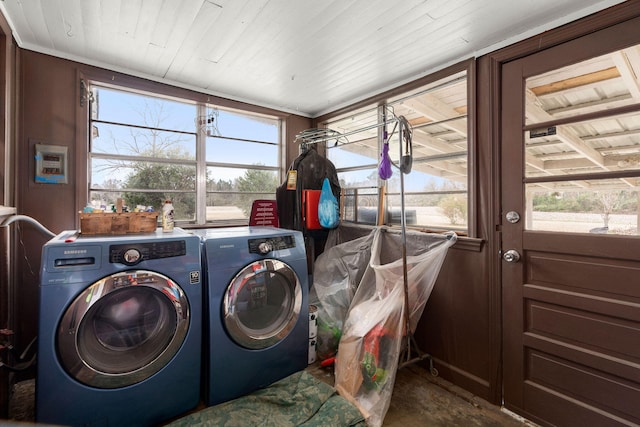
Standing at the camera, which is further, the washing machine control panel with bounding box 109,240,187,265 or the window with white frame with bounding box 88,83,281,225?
the window with white frame with bounding box 88,83,281,225

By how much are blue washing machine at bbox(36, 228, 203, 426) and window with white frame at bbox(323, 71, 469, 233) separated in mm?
1431

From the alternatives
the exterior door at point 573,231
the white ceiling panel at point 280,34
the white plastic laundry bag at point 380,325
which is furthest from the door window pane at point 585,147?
the white plastic laundry bag at point 380,325

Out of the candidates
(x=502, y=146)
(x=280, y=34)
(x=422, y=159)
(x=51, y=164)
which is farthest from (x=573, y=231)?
(x=51, y=164)

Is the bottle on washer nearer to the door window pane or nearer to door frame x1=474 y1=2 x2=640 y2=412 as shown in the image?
door frame x1=474 y1=2 x2=640 y2=412

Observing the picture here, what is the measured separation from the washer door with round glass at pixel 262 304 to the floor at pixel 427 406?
51cm

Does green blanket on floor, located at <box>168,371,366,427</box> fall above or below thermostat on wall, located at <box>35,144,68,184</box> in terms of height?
below

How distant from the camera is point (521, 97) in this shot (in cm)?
166

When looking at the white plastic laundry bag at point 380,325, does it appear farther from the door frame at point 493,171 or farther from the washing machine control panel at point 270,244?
the washing machine control panel at point 270,244

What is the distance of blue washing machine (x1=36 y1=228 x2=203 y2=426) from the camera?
1253 mm

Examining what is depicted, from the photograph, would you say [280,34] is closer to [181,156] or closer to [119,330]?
[181,156]

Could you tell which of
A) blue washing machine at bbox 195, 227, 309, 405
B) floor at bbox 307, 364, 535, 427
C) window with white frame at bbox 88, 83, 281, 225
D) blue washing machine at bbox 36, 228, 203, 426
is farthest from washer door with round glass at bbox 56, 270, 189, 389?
floor at bbox 307, 364, 535, 427

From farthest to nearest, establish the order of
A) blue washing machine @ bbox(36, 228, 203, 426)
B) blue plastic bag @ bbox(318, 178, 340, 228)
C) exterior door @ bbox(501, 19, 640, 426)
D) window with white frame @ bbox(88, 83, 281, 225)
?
blue plastic bag @ bbox(318, 178, 340, 228) < window with white frame @ bbox(88, 83, 281, 225) < exterior door @ bbox(501, 19, 640, 426) < blue washing machine @ bbox(36, 228, 203, 426)

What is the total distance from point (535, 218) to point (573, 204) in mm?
179

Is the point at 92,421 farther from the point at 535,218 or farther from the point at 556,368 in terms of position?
the point at 535,218
